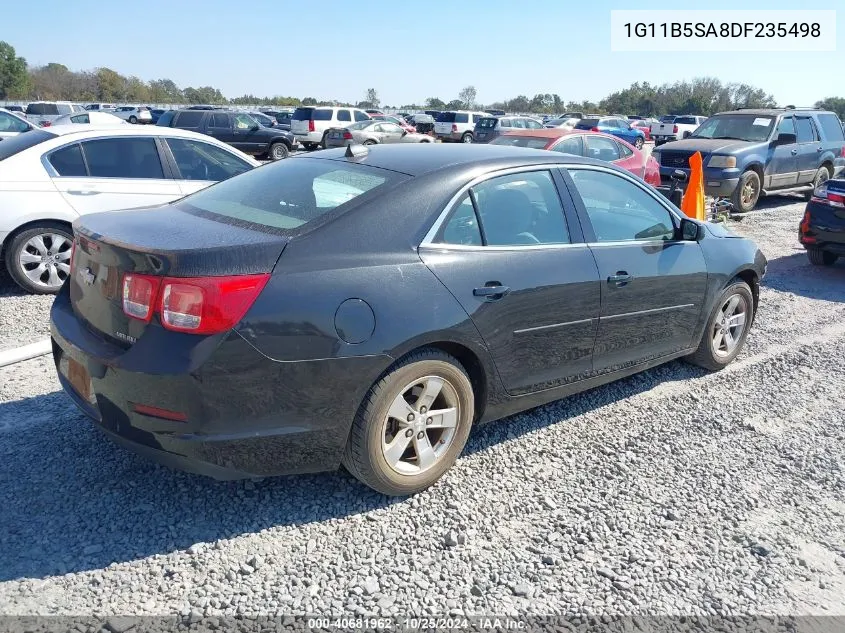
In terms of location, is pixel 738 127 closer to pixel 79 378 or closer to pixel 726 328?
pixel 726 328

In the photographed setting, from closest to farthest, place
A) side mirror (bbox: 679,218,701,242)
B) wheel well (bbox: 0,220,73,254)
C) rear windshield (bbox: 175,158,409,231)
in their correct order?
1. rear windshield (bbox: 175,158,409,231)
2. side mirror (bbox: 679,218,701,242)
3. wheel well (bbox: 0,220,73,254)

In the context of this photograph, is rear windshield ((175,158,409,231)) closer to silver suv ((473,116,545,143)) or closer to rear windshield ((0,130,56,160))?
rear windshield ((0,130,56,160))

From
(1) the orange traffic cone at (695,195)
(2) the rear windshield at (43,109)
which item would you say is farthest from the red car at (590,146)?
(2) the rear windshield at (43,109)

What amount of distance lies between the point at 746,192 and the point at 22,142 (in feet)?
37.3

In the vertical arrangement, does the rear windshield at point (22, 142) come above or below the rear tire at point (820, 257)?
above

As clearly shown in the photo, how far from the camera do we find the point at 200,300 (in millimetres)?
2713

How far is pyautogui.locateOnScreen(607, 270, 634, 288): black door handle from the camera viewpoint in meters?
3.99

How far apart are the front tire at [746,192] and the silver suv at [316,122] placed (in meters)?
17.8

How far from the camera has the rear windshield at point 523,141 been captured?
11.0 meters

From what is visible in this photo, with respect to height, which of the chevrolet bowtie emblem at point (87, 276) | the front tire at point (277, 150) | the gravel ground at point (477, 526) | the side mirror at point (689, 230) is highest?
the front tire at point (277, 150)

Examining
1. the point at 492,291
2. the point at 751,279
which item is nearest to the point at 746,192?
the point at 751,279

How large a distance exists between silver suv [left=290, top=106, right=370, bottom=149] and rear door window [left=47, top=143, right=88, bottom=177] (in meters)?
21.1

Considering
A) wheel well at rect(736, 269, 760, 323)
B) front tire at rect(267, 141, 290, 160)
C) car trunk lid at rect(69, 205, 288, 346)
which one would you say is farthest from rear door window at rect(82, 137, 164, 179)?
front tire at rect(267, 141, 290, 160)

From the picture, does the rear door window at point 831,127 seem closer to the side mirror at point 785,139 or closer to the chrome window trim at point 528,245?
the side mirror at point 785,139
